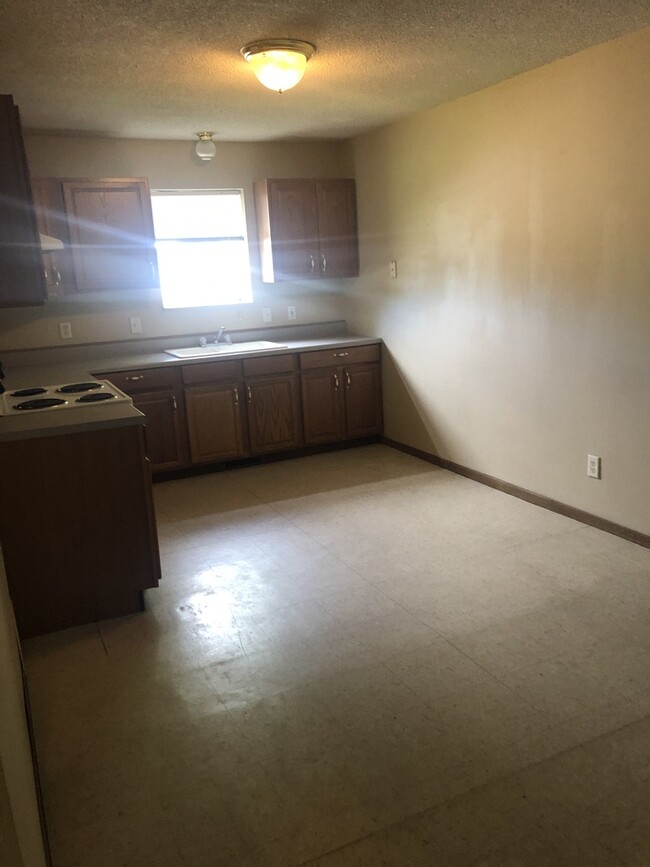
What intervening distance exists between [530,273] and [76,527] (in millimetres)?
2650

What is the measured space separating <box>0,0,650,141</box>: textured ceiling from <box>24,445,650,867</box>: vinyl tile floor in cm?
229

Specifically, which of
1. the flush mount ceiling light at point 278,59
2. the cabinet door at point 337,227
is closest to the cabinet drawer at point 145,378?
the cabinet door at point 337,227

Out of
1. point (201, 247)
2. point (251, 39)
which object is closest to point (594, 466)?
point (251, 39)

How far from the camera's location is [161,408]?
184 inches

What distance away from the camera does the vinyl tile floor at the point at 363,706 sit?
5.70 ft

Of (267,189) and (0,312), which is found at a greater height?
(267,189)

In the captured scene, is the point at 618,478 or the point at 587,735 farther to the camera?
the point at 618,478

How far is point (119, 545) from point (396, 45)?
2.44 metres

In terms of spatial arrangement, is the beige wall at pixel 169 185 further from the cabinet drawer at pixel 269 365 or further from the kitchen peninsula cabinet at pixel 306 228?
the cabinet drawer at pixel 269 365

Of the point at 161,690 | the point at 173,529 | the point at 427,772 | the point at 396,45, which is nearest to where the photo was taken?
the point at 427,772

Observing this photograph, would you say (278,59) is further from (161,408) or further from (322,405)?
(322,405)

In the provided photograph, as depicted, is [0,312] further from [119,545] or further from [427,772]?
[427,772]

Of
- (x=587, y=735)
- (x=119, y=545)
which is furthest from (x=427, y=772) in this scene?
(x=119, y=545)

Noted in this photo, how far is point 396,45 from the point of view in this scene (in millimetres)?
2975
